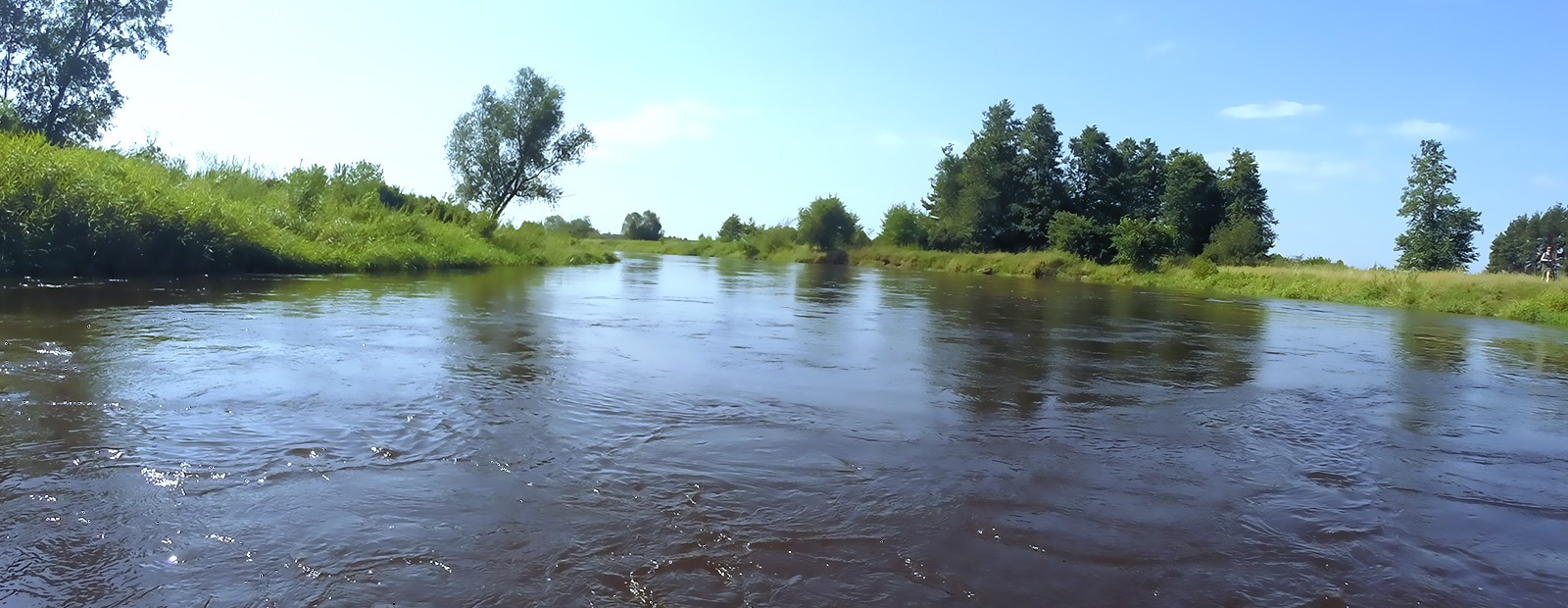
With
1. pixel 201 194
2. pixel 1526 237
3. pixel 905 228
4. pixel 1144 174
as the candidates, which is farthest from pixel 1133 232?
pixel 1526 237

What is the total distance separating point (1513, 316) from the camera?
77.7ft

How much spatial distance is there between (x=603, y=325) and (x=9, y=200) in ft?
38.7

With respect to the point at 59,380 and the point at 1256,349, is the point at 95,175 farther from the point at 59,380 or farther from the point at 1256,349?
the point at 1256,349

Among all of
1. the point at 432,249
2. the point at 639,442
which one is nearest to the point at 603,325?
the point at 639,442

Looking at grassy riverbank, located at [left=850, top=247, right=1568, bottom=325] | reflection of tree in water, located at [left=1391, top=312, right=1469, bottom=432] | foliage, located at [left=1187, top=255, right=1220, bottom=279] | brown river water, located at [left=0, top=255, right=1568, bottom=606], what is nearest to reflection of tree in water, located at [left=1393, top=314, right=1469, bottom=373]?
reflection of tree in water, located at [left=1391, top=312, right=1469, bottom=432]

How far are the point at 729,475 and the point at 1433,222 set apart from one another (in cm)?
5608

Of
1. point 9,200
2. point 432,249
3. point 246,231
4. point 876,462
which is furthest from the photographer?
point 432,249

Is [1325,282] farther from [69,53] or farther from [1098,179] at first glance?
[69,53]

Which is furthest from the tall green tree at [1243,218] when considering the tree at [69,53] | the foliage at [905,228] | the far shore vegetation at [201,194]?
the tree at [69,53]

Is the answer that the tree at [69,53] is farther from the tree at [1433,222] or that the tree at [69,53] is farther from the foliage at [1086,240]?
the tree at [1433,222]

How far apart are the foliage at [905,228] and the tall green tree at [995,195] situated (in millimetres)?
6558

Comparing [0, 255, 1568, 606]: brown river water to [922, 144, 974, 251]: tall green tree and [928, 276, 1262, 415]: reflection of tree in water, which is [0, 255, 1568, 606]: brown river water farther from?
[922, 144, 974, 251]: tall green tree

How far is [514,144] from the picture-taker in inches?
1884

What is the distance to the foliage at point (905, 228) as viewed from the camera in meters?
69.0
